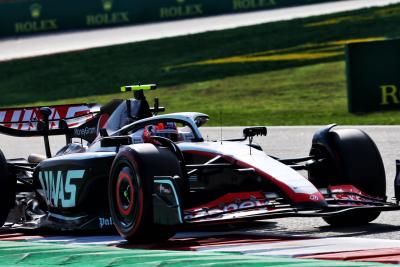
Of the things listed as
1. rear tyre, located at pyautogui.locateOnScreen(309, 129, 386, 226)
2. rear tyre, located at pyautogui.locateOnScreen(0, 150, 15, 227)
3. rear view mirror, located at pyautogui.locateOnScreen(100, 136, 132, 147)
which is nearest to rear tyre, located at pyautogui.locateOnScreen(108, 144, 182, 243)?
rear view mirror, located at pyautogui.locateOnScreen(100, 136, 132, 147)

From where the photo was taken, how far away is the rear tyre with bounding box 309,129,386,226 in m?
8.97

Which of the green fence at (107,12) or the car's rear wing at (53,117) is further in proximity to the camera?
the green fence at (107,12)

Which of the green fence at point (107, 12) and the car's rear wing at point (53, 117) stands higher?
the green fence at point (107, 12)

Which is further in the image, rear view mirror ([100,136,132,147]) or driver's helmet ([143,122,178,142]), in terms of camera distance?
driver's helmet ([143,122,178,142])

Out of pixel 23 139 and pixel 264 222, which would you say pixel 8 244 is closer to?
pixel 264 222

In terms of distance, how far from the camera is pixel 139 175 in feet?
25.8

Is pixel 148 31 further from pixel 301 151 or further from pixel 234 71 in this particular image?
pixel 301 151

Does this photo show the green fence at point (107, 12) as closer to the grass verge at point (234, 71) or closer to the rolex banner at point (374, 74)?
the grass verge at point (234, 71)

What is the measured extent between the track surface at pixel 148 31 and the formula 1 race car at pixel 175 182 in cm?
2395

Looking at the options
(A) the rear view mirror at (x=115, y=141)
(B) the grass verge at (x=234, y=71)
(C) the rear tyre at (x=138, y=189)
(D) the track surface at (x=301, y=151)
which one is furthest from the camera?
(B) the grass verge at (x=234, y=71)

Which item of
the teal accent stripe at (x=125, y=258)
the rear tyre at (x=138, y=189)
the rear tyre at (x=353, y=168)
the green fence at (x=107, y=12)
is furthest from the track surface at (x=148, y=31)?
the teal accent stripe at (x=125, y=258)

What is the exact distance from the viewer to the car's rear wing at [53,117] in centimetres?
1086

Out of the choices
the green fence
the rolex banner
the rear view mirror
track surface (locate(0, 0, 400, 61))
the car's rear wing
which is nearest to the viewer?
→ the rear view mirror

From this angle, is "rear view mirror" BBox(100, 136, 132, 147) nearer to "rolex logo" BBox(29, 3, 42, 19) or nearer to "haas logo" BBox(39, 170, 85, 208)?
"haas logo" BBox(39, 170, 85, 208)
